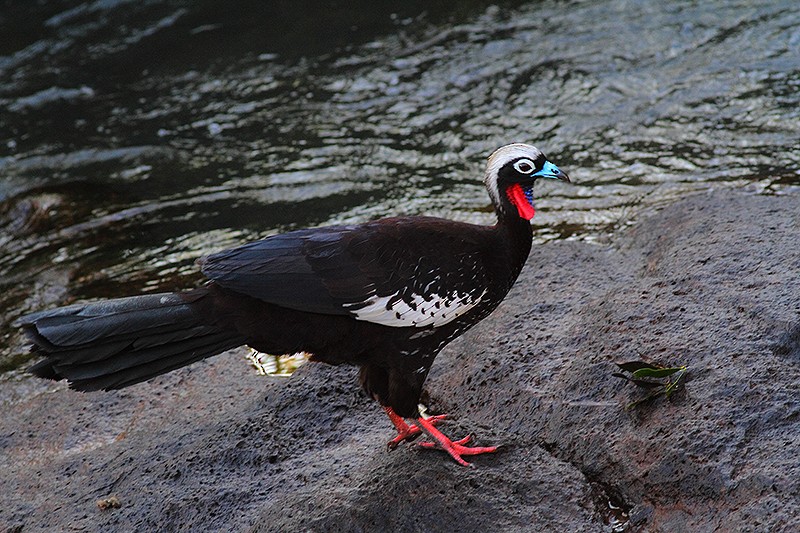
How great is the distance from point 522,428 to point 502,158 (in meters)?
1.18

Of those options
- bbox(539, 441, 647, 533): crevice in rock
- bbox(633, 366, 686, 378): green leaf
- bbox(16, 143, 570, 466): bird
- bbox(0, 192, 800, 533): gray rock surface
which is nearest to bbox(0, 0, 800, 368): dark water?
bbox(0, 192, 800, 533): gray rock surface

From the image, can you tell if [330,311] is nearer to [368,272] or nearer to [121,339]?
[368,272]

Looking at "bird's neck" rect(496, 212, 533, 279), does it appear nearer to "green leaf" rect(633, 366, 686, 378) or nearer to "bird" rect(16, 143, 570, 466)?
"bird" rect(16, 143, 570, 466)

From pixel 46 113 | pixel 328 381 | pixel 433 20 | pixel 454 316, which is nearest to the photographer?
pixel 454 316

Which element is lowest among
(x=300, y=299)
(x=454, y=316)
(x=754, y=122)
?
(x=754, y=122)

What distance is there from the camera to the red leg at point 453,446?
3703 mm

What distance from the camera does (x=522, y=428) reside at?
12.6ft

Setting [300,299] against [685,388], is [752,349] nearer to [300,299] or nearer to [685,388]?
[685,388]

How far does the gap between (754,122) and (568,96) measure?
1661 millimetres

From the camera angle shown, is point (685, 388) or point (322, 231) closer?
point (685, 388)

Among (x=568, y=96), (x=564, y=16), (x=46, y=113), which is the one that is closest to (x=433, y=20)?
(x=564, y=16)

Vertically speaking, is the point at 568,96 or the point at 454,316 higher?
the point at 454,316

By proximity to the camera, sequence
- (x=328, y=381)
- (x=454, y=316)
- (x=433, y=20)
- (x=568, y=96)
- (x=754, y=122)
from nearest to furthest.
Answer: (x=454, y=316) → (x=328, y=381) → (x=754, y=122) → (x=568, y=96) → (x=433, y=20)

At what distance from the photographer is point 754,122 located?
23.5ft
